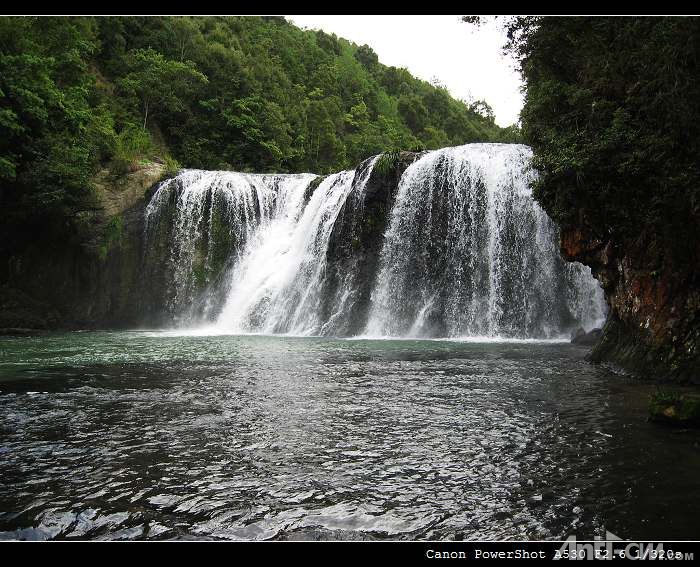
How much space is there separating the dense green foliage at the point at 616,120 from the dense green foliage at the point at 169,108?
19.5 m

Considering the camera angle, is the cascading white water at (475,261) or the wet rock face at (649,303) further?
the cascading white water at (475,261)

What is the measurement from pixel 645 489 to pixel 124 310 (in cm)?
2423

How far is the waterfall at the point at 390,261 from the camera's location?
61.6ft

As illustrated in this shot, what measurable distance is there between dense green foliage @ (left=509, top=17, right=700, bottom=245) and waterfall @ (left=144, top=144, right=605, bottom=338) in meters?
8.38

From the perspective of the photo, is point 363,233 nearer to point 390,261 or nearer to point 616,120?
point 390,261

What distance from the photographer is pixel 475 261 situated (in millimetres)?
19672

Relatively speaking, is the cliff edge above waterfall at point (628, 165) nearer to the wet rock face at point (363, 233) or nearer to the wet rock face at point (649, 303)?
the wet rock face at point (649, 303)

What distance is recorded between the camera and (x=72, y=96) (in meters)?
24.1

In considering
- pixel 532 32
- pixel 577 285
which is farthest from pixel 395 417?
pixel 577 285

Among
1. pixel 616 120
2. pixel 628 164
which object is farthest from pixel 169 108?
pixel 628 164

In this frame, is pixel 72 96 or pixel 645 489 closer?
pixel 645 489

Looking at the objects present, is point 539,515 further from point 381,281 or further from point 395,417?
point 381,281

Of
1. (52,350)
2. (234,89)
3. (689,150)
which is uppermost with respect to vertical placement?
(234,89)

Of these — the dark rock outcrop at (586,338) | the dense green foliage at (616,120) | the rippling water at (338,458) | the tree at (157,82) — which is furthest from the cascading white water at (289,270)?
the tree at (157,82)
